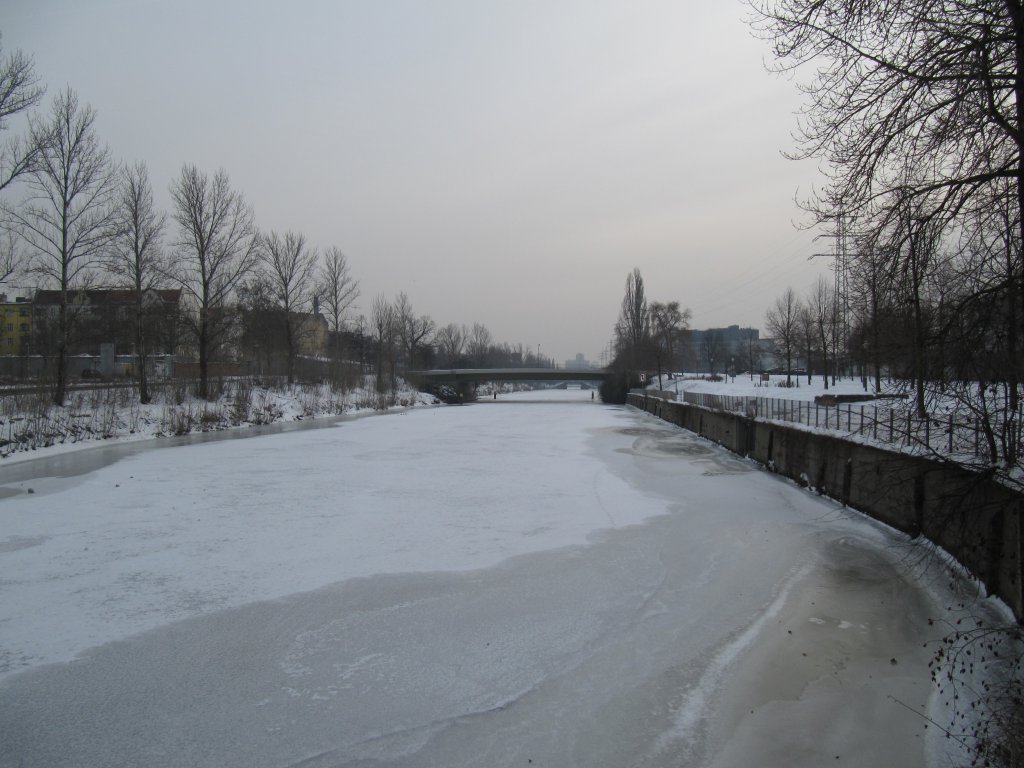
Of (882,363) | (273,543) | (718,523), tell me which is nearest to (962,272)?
(882,363)

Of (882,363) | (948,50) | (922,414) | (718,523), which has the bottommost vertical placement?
(718,523)

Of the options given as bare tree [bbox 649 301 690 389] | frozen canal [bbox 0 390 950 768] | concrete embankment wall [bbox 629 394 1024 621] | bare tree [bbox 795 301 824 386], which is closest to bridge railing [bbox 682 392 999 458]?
concrete embankment wall [bbox 629 394 1024 621]

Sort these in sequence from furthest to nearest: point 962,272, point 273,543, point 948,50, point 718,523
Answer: point 718,523 < point 273,543 < point 962,272 < point 948,50

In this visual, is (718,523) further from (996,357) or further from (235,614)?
(235,614)

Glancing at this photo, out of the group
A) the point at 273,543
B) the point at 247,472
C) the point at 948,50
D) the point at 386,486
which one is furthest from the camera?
the point at 247,472

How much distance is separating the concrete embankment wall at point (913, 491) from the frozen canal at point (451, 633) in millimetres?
759

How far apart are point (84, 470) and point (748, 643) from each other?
62.8 feet

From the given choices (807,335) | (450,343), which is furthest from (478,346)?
(807,335)

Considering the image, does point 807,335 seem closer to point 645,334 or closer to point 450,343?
point 645,334

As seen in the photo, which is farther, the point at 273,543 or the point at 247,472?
the point at 247,472

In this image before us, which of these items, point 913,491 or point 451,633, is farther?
point 913,491

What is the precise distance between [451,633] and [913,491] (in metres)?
8.86

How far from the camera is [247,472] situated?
18.3 metres

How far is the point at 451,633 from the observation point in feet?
22.8
